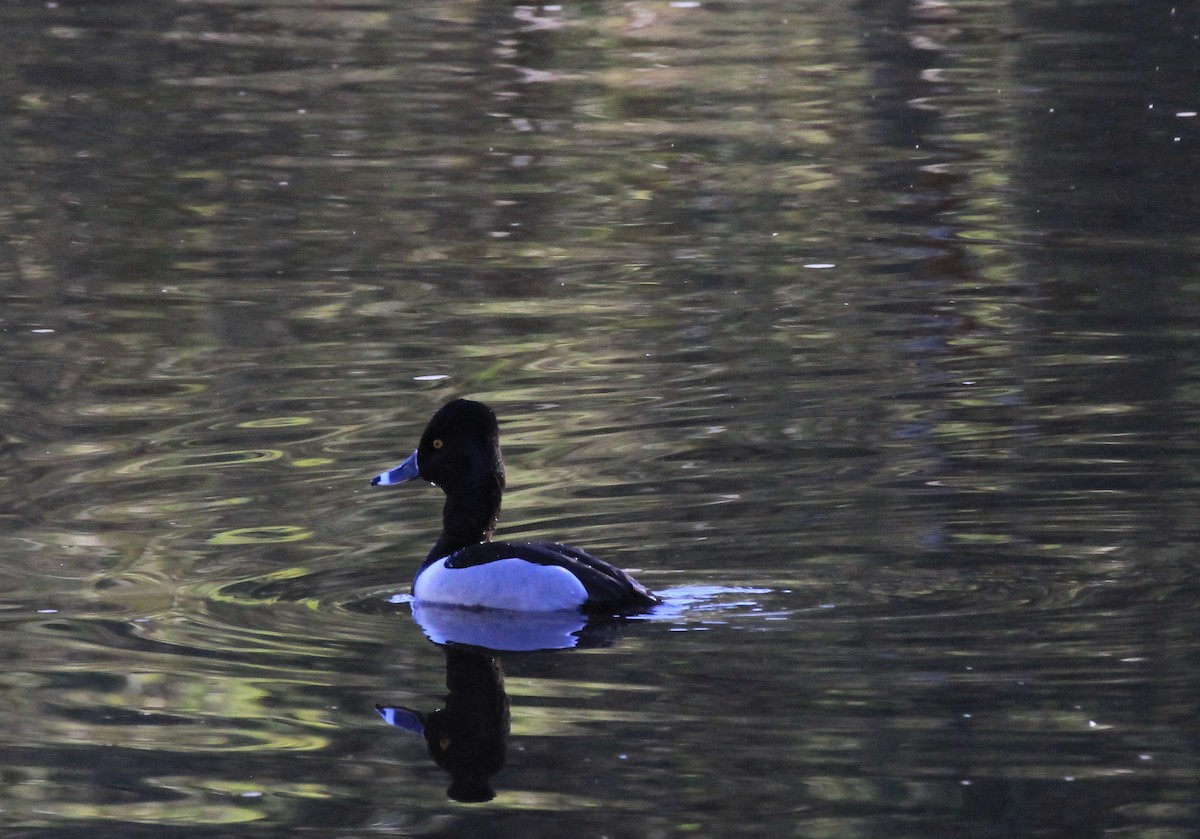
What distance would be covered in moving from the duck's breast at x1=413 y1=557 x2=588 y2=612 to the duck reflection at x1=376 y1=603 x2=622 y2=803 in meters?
0.04

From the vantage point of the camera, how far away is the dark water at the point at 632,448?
22.9 ft

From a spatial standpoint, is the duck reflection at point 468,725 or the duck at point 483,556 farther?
the duck at point 483,556

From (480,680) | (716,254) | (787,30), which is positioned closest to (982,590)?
(480,680)

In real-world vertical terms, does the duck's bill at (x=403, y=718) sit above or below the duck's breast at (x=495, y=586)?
above

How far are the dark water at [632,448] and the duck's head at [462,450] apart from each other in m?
0.46

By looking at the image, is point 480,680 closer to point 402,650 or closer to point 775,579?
point 402,650

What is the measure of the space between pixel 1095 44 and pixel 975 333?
15.8 m

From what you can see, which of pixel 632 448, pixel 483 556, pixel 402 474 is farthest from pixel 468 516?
pixel 632 448

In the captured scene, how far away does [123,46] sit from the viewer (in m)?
28.8

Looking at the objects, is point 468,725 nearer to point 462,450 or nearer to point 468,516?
point 468,516

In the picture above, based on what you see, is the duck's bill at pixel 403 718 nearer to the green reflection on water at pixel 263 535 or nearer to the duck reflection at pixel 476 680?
the duck reflection at pixel 476 680

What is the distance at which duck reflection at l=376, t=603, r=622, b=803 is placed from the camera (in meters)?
7.15

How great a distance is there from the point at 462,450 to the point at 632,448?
1.48m

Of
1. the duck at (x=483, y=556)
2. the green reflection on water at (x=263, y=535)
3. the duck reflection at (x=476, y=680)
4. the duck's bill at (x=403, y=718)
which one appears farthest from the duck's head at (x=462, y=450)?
the duck's bill at (x=403, y=718)
